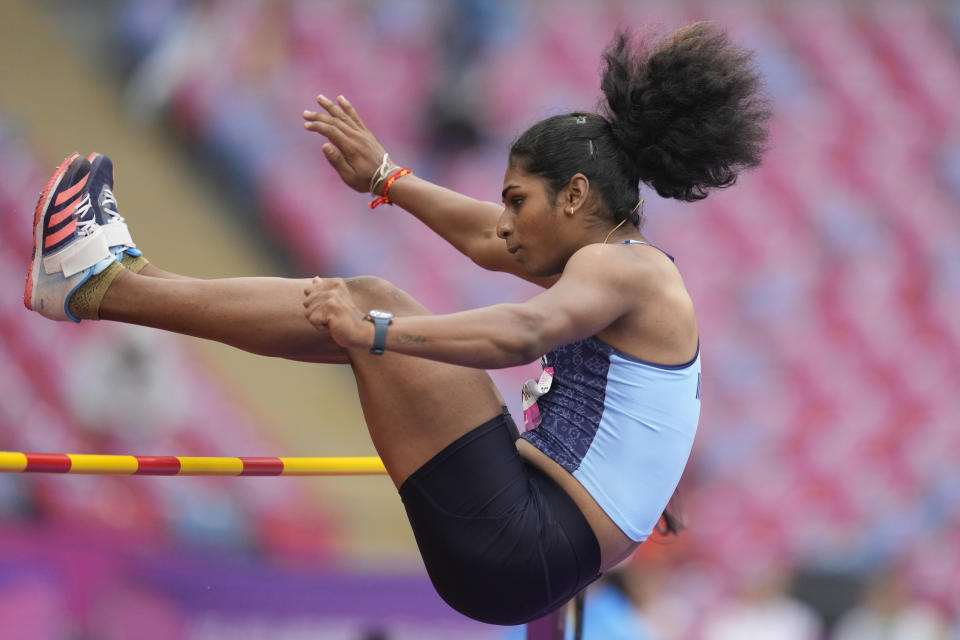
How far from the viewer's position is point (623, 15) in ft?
19.3

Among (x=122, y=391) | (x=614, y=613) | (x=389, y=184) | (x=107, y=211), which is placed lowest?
(x=614, y=613)

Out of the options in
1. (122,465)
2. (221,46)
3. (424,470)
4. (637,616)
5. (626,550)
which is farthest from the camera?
(221,46)

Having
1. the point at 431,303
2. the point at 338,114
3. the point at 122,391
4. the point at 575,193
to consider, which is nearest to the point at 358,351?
the point at 575,193

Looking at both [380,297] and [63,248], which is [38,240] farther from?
[380,297]

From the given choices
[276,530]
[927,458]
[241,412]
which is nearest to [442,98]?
[241,412]

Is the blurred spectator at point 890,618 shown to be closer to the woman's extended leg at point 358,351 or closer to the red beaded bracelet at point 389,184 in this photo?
the red beaded bracelet at point 389,184

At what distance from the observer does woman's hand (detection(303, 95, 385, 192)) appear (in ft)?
9.89

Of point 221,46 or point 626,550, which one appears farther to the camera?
point 221,46

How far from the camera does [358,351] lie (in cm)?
228

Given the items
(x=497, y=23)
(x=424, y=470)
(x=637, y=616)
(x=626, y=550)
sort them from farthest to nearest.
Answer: (x=497, y=23)
(x=637, y=616)
(x=626, y=550)
(x=424, y=470)

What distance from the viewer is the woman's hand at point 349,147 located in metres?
3.01

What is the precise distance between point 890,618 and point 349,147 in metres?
4.23

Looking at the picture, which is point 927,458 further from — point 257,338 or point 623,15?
point 257,338

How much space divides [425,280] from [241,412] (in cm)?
112
